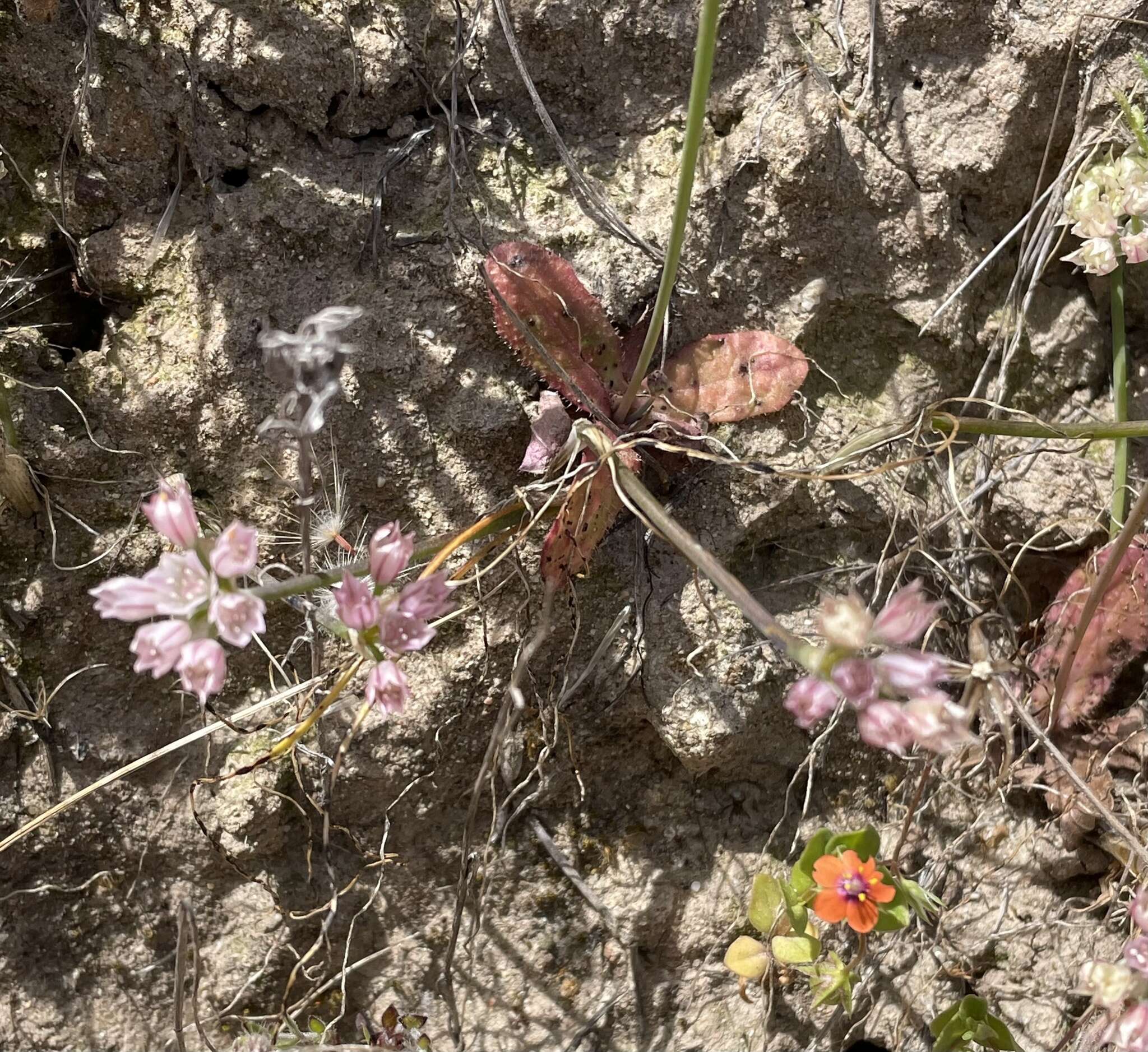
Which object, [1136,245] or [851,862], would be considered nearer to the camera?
[851,862]

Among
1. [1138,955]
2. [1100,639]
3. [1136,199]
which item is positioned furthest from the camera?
[1100,639]

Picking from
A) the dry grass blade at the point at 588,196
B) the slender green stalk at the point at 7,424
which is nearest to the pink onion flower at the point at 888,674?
the dry grass blade at the point at 588,196

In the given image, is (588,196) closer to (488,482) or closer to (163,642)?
(488,482)

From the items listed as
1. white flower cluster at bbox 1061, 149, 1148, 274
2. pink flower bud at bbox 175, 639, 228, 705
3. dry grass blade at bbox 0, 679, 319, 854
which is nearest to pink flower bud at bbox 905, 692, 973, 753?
pink flower bud at bbox 175, 639, 228, 705

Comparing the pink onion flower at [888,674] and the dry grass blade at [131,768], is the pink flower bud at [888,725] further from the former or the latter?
the dry grass blade at [131,768]

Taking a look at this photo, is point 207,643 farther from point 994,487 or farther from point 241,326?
point 994,487

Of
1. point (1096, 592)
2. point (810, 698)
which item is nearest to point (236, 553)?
point (810, 698)

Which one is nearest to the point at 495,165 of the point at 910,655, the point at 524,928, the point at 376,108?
the point at 376,108

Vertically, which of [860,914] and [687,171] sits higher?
[687,171]
